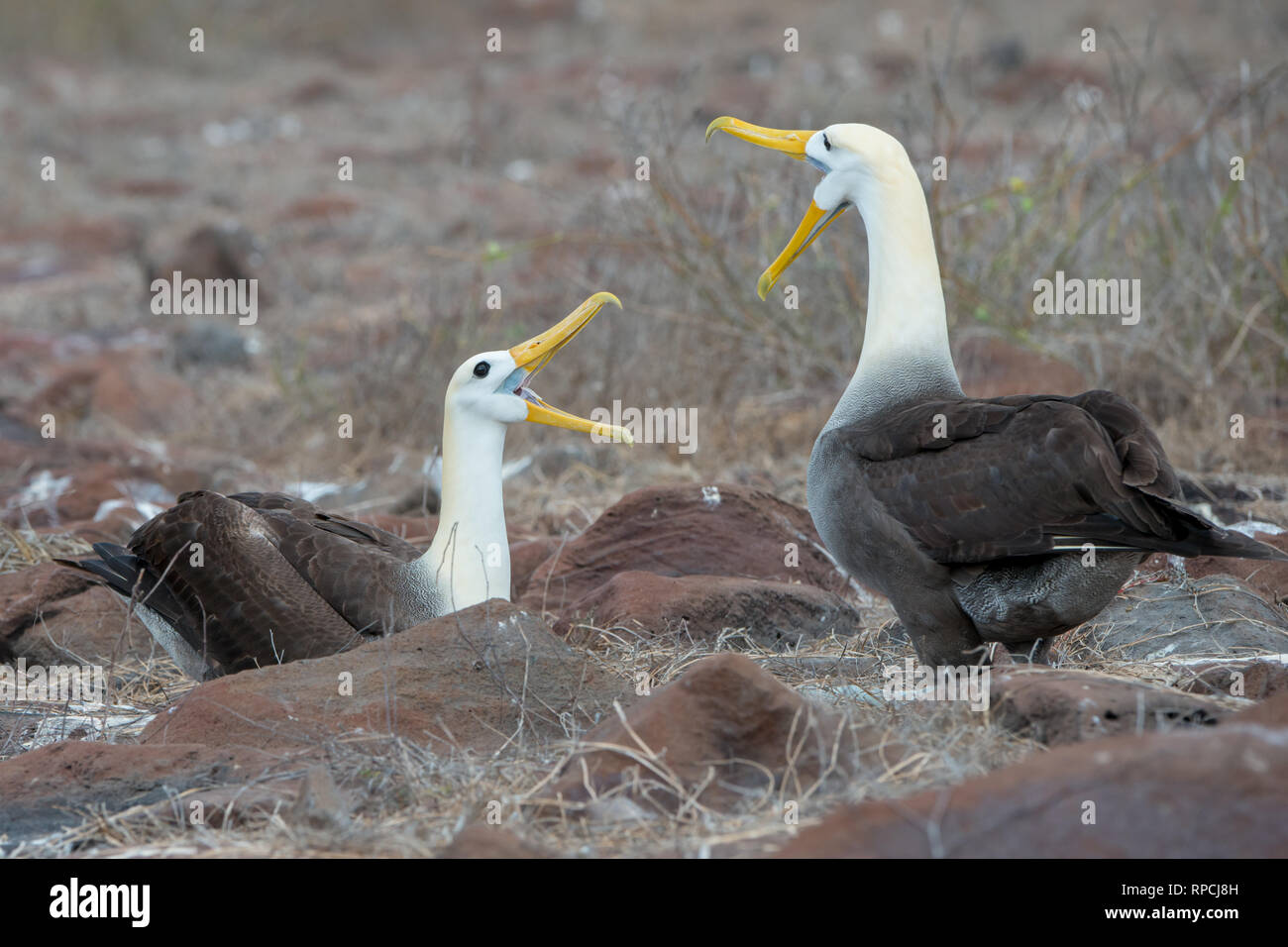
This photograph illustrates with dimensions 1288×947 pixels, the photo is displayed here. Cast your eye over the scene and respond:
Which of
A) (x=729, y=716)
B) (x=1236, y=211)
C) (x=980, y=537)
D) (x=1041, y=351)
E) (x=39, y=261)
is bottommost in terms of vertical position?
(x=729, y=716)

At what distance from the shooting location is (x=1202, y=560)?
15.3ft

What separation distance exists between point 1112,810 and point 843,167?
2273 mm

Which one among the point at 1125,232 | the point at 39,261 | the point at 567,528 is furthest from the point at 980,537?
the point at 39,261

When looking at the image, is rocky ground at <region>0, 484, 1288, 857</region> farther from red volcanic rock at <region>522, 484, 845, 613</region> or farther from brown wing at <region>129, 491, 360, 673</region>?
red volcanic rock at <region>522, 484, 845, 613</region>

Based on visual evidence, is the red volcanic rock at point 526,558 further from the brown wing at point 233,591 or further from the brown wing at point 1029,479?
the brown wing at point 1029,479

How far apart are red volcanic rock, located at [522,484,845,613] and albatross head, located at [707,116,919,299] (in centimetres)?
100

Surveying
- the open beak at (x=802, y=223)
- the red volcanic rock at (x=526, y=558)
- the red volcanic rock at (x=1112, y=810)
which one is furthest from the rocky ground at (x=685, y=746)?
the open beak at (x=802, y=223)

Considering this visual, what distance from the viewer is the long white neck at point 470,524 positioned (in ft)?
13.6

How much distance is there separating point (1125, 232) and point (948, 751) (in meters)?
5.42

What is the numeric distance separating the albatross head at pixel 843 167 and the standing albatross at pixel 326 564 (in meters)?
0.60

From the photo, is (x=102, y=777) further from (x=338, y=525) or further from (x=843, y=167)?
(x=843, y=167)

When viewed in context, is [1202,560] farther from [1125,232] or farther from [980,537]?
[1125,232]
